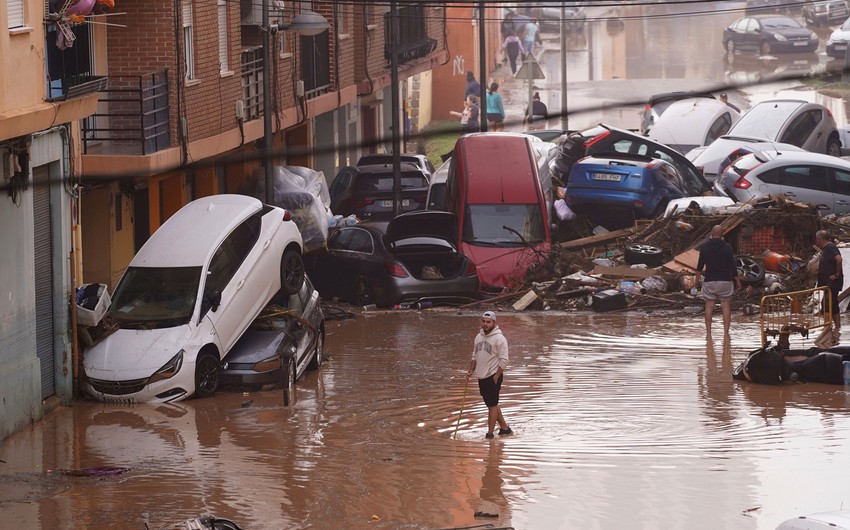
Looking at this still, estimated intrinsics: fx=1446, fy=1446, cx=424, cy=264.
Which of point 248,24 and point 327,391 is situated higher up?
point 248,24

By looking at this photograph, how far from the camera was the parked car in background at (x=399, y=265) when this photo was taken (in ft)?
75.6

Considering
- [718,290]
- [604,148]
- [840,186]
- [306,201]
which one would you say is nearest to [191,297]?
[718,290]

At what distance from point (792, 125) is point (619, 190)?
8486 millimetres

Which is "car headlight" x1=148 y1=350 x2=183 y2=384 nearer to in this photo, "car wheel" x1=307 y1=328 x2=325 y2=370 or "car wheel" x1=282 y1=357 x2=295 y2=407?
"car wheel" x1=282 y1=357 x2=295 y2=407

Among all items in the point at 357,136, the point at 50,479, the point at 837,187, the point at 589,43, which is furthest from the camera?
the point at 589,43

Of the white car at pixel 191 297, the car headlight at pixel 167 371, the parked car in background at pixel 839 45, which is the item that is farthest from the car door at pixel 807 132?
the car headlight at pixel 167 371

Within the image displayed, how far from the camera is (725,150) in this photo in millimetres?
31688

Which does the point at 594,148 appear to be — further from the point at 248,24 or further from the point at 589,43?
the point at 589,43

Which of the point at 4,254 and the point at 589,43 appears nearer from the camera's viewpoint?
the point at 4,254

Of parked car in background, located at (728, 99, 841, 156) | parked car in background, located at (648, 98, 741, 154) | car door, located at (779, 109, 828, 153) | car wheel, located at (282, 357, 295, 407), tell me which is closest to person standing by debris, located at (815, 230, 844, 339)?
car wheel, located at (282, 357, 295, 407)

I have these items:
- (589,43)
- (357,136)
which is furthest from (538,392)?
(589,43)

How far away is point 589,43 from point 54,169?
56.8 m

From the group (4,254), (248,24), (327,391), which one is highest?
(248,24)

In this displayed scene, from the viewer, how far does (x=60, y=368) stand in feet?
54.9
